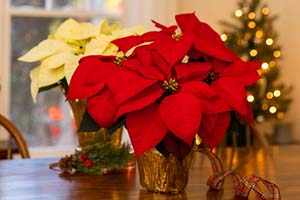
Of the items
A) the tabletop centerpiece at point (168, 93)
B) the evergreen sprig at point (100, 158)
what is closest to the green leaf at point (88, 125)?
the tabletop centerpiece at point (168, 93)

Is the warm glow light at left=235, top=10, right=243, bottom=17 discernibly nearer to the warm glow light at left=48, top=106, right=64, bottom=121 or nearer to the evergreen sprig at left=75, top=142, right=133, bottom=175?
the warm glow light at left=48, top=106, right=64, bottom=121

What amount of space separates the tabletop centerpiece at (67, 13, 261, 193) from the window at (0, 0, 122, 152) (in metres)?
2.76

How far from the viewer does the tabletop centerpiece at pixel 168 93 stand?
2.97 ft

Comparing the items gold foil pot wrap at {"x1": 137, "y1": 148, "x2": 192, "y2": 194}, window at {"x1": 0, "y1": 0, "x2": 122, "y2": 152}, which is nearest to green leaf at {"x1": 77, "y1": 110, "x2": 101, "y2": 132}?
gold foil pot wrap at {"x1": 137, "y1": 148, "x2": 192, "y2": 194}

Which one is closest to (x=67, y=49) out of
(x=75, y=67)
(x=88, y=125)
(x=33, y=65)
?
(x=75, y=67)

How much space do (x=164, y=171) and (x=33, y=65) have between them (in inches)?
112

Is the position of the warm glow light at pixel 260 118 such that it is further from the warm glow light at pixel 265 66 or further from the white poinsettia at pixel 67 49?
the white poinsettia at pixel 67 49

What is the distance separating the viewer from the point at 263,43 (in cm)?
392

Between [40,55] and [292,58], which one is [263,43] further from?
[40,55]

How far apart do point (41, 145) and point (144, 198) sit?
2.87m

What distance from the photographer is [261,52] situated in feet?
12.8

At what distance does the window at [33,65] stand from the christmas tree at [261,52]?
2.89 feet

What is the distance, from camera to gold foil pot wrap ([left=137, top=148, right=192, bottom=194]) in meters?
1.02

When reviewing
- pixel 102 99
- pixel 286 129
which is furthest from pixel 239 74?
pixel 286 129
